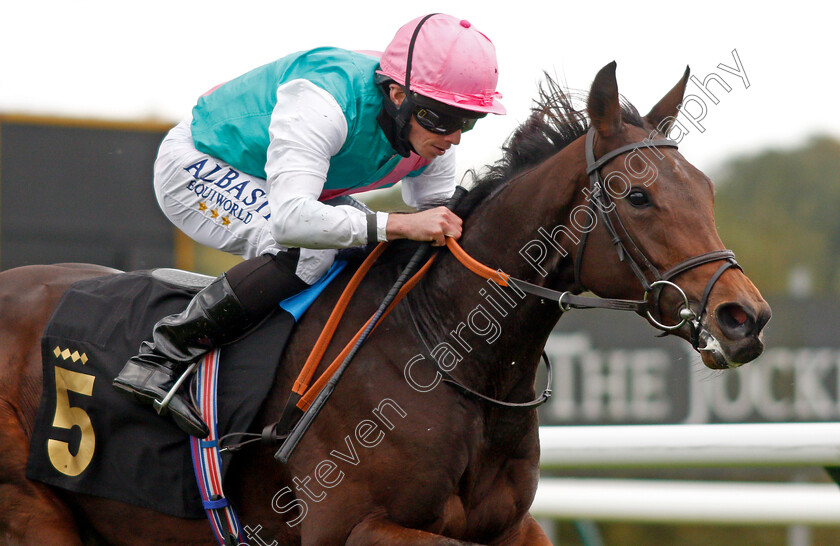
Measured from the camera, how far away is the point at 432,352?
9.07 feet

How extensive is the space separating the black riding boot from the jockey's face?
0.71 m

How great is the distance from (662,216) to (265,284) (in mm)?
1160

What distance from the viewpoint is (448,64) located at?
2.78 metres

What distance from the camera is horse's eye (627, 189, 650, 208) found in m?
2.51

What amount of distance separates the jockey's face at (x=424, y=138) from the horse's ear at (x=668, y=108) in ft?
1.92

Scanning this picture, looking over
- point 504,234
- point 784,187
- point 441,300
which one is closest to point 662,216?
point 504,234

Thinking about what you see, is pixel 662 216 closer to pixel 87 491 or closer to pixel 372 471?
pixel 372 471

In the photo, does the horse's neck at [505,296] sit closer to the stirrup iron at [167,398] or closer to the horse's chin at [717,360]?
the horse's chin at [717,360]

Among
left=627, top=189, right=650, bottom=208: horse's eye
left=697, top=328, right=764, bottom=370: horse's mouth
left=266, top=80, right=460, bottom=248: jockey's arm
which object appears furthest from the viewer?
left=266, top=80, right=460, bottom=248: jockey's arm

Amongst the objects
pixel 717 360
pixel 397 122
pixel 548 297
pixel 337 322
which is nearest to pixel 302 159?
pixel 397 122

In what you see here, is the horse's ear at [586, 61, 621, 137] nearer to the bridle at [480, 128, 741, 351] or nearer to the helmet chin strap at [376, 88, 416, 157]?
the bridle at [480, 128, 741, 351]

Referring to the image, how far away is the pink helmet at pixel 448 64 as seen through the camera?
2.79 meters

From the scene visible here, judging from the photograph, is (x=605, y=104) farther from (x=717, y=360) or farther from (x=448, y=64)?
(x=717, y=360)

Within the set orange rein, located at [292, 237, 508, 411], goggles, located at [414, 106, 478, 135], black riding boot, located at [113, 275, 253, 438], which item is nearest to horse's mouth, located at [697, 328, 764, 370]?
orange rein, located at [292, 237, 508, 411]
